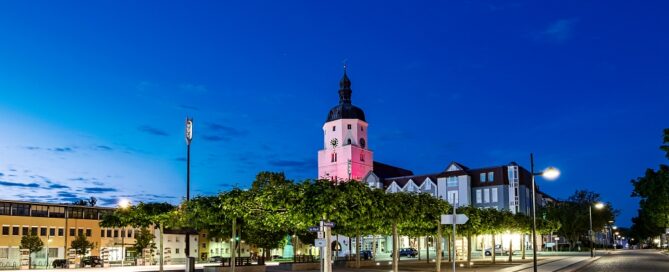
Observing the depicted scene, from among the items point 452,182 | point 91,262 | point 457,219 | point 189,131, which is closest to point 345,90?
point 452,182

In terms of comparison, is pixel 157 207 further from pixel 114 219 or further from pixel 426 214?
pixel 426 214

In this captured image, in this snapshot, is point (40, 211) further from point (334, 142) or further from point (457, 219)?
point (457, 219)

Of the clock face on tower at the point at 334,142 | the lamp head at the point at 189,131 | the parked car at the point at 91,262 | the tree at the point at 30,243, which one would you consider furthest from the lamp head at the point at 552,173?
the clock face on tower at the point at 334,142

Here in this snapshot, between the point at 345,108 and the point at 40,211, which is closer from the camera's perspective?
the point at 40,211

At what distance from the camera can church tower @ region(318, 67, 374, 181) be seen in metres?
142

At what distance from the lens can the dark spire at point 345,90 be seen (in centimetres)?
15125

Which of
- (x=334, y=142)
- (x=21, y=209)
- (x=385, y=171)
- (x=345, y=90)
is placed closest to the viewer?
(x=21, y=209)

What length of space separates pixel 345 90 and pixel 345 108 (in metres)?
5.72

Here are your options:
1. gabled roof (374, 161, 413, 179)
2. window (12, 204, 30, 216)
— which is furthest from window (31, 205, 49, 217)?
gabled roof (374, 161, 413, 179)

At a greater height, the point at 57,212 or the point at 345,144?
the point at 345,144

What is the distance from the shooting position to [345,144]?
143625 millimetres

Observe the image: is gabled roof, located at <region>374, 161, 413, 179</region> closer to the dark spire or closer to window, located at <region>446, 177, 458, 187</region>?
the dark spire

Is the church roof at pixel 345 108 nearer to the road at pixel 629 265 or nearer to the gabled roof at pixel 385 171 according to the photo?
the gabled roof at pixel 385 171

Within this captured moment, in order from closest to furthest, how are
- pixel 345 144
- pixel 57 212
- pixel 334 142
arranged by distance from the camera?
pixel 57 212
pixel 345 144
pixel 334 142
